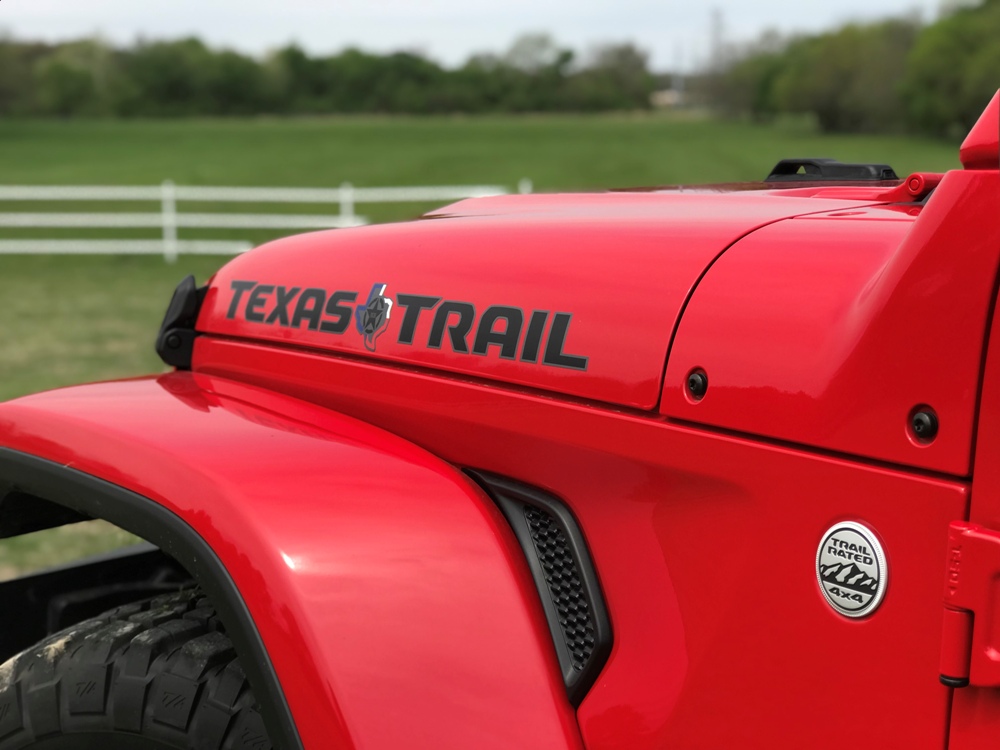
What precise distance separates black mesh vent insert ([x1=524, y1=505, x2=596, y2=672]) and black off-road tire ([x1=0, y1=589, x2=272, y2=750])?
418 mm

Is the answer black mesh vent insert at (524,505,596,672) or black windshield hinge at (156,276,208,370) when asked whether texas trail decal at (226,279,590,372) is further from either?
black mesh vent insert at (524,505,596,672)

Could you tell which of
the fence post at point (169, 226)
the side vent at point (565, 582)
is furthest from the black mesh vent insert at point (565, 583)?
the fence post at point (169, 226)

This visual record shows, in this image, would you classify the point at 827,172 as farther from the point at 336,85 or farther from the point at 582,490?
the point at 336,85

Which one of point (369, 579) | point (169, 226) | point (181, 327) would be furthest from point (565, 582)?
point (169, 226)

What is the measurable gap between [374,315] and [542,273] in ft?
1.12

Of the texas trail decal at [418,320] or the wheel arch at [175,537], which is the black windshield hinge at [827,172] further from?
the wheel arch at [175,537]

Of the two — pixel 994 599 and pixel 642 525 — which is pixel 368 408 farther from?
pixel 994 599

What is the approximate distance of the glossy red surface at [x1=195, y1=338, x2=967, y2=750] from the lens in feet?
3.68

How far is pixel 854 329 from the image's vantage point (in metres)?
1.17

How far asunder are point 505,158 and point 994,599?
195 feet

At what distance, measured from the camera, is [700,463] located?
1.30 meters

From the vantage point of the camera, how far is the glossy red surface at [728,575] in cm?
112

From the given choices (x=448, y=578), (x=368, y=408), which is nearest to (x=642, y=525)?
(x=448, y=578)

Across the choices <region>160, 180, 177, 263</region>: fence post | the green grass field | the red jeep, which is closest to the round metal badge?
the red jeep
